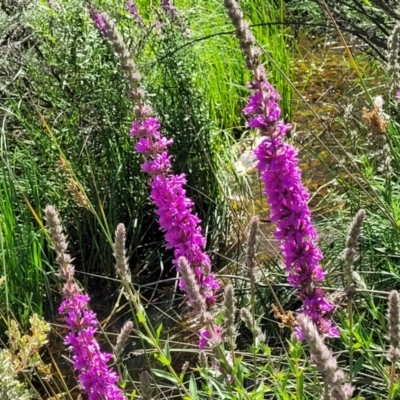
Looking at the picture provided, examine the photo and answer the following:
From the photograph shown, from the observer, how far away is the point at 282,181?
188 cm

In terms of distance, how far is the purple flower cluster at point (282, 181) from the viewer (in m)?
1.87

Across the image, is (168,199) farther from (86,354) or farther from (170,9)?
(170,9)

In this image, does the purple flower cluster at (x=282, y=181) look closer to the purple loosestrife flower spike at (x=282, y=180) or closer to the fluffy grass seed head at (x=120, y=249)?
the purple loosestrife flower spike at (x=282, y=180)

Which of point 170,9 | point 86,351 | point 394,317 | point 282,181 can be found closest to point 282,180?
point 282,181

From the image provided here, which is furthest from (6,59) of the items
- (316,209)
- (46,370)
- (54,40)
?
(46,370)

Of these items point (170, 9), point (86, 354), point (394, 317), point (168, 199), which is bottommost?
point (86, 354)

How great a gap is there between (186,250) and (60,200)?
2.76m

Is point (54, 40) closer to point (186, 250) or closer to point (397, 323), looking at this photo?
point (186, 250)

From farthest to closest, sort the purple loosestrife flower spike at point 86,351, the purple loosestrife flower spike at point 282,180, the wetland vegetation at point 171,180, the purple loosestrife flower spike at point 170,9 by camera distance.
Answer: the purple loosestrife flower spike at point 170,9
the wetland vegetation at point 171,180
the purple loosestrife flower spike at point 86,351
the purple loosestrife flower spike at point 282,180

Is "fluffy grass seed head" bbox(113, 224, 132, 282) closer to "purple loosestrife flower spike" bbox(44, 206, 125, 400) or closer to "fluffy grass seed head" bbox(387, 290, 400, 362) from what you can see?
"purple loosestrife flower spike" bbox(44, 206, 125, 400)

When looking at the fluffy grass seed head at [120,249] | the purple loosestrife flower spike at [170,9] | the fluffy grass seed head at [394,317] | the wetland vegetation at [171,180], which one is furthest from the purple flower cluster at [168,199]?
the purple loosestrife flower spike at [170,9]

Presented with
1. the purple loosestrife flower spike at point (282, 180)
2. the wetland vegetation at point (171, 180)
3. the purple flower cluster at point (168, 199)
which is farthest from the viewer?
the wetland vegetation at point (171, 180)

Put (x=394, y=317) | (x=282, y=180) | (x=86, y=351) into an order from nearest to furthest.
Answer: (x=394, y=317)
(x=282, y=180)
(x=86, y=351)

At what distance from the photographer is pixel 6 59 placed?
532 centimetres
